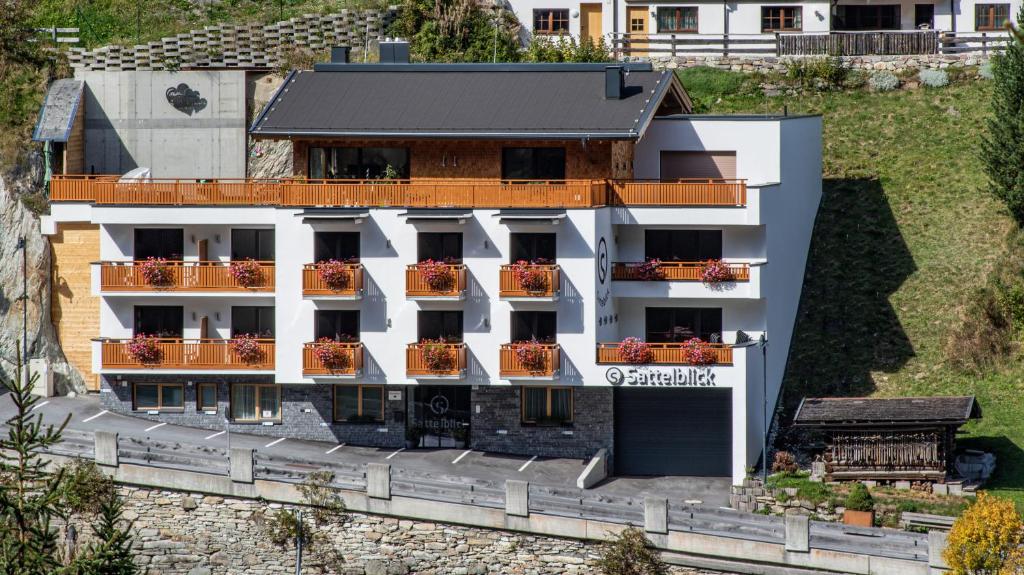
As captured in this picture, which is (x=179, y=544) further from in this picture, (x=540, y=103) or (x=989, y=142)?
(x=989, y=142)

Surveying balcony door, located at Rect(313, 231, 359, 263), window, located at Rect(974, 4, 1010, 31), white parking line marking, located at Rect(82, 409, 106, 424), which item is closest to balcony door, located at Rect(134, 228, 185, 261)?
balcony door, located at Rect(313, 231, 359, 263)

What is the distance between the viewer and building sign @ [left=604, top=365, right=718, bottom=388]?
5338 centimetres

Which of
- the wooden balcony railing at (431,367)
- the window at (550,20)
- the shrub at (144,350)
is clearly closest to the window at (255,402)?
the shrub at (144,350)

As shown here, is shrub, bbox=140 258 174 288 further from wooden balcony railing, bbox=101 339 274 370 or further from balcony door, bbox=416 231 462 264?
balcony door, bbox=416 231 462 264

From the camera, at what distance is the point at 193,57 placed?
71.5 meters

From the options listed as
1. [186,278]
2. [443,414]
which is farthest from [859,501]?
[186,278]

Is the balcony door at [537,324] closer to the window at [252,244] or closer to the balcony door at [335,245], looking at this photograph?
the balcony door at [335,245]

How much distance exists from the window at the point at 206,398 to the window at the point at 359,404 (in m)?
3.89

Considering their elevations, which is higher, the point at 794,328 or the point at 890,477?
the point at 794,328

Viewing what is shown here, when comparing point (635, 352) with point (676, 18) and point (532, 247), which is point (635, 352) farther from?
point (676, 18)

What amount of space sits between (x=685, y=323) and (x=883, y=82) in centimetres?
2096

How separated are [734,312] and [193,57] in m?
26.4

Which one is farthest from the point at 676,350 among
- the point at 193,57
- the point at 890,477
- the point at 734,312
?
the point at 193,57

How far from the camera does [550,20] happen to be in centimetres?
7769
